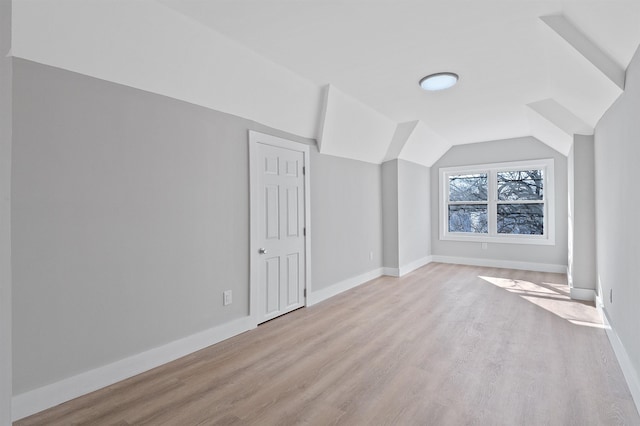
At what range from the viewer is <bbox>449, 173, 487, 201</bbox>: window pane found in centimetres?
670

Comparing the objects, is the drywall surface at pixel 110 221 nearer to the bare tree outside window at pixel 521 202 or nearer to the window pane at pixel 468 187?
the window pane at pixel 468 187

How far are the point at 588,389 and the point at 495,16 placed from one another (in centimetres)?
267

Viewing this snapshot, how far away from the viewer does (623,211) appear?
8.07 feet

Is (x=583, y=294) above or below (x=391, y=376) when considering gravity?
above

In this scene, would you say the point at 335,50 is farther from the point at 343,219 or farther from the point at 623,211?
the point at 623,211

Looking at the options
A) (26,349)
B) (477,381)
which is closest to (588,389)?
(477,381)

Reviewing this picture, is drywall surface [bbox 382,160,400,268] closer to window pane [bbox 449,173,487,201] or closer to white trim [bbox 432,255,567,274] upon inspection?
white trim [bbox 432,255,567,274]

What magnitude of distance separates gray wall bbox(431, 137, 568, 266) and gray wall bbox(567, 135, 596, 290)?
1912 millimetres

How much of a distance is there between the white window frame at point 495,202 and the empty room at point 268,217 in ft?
6.43

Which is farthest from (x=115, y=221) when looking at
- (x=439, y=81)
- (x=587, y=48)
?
(x=587, y=48)

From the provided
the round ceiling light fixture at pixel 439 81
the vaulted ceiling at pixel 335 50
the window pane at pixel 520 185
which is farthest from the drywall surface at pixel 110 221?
the window pane at pixel 520 185

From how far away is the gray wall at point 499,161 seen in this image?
19.1ft

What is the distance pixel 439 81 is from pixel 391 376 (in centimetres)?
287

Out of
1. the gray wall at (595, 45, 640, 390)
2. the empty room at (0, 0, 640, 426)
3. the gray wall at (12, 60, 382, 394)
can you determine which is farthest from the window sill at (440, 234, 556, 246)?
the gray wall at (12, 60, 382, 394)
